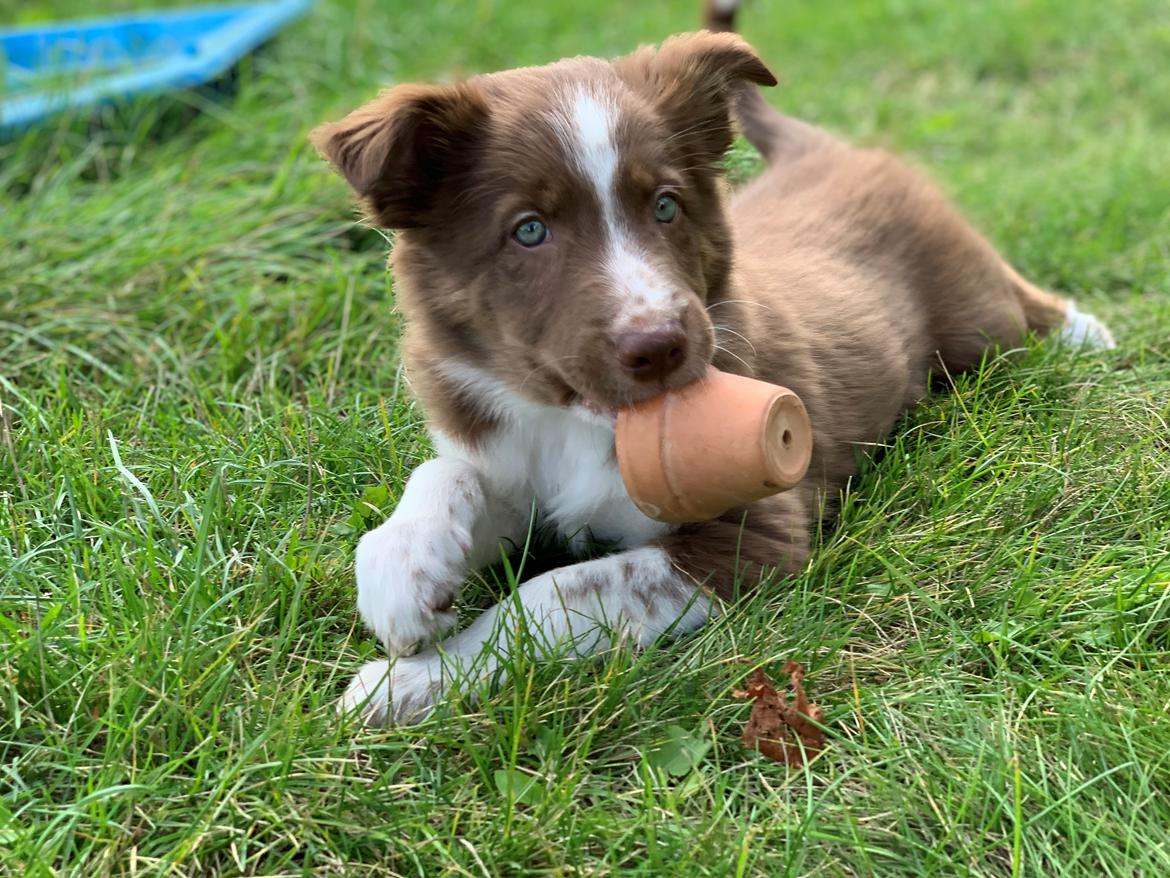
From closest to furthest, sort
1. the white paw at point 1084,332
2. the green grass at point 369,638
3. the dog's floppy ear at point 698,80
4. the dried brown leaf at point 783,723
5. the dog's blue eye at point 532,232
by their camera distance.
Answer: the green grass at point 369,638 < the dried brown leaf at point 783,723 < the dog's blue eye at point 532,232 < the dog's floppy ear at point 698,80 < the white paw at point 1084,332

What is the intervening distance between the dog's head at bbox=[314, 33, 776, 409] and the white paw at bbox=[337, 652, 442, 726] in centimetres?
66

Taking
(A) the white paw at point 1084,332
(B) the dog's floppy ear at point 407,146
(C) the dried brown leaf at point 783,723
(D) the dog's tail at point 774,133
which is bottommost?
(A) the white paw at point 1084,332

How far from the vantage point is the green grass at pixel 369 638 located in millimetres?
2213

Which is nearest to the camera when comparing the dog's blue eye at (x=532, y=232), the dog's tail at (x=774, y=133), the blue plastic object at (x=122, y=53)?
the dog's blue eye at (x=532, y=232)

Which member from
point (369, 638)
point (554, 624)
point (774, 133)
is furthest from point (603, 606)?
point (774, 133)

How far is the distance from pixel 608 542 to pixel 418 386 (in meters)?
0.61

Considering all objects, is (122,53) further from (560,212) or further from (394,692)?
(394,692)

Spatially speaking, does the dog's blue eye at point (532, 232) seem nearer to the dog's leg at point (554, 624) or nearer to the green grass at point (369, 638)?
the dog's leg at point (554, 624)

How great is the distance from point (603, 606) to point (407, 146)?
106 centimetres

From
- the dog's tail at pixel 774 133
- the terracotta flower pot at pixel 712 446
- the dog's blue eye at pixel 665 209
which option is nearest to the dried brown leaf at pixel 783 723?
the terracotta flower pot at pixel 712 446

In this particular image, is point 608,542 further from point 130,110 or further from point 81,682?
point 130,110

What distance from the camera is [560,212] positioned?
2.67m

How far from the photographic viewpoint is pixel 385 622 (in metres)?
2.61

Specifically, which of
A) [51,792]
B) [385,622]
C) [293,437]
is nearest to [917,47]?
[293,437]
